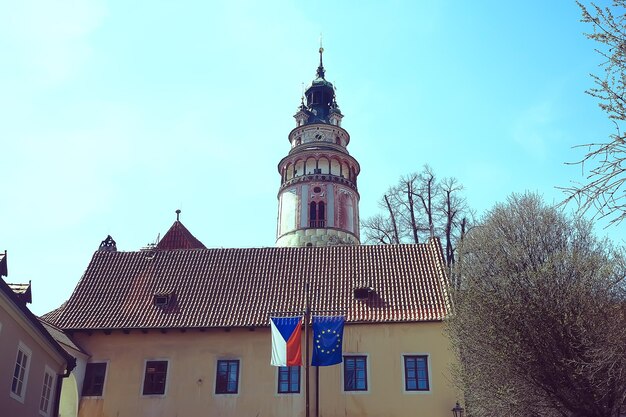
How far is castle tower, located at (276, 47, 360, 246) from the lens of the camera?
139ft

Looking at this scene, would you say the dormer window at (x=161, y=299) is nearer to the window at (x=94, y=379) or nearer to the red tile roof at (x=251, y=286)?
the red tile roof at (x=251, y=286)

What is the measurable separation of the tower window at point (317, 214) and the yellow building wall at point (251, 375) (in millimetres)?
20445

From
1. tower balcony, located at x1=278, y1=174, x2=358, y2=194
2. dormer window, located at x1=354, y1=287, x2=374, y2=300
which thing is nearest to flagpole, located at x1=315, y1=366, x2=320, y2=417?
dormer window, located at x1=354, y1=287, x2=374, y2=300

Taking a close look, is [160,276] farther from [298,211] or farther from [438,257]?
[298,211]

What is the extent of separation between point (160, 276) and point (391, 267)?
9.30 m

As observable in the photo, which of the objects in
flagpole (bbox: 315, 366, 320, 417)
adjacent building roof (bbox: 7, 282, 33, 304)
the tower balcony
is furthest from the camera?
the tower balcony

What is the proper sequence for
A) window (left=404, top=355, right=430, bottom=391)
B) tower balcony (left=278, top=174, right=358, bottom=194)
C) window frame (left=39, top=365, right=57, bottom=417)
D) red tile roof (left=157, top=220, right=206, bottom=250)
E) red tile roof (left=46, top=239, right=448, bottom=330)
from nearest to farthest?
window frame (left=39, top=365, right=57, bottom=417), window (left=404, top=355, right=430, bottom=391), red tile roof (left=46, top=239, right=448, bottom=330), red tile roof (left=157, top=220, right=206, bottom=250), tower balcony (left=278, top=174, right=358, bottom=194)

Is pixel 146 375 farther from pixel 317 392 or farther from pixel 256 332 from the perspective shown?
pixel 317 392

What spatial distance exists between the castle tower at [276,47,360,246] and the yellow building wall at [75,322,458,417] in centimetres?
1898

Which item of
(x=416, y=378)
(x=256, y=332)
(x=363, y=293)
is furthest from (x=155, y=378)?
(x=416, y=378)

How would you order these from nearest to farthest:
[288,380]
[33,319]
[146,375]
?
[33,319] → [288,380] → [146,375]

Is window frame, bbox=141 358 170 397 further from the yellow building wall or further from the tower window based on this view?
the tower window

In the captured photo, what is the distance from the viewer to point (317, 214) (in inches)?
1688

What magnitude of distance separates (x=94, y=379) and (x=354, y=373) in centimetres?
917
